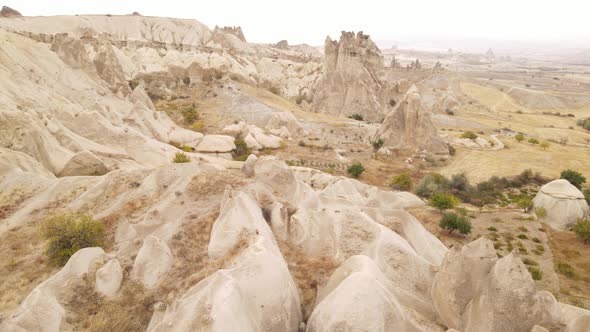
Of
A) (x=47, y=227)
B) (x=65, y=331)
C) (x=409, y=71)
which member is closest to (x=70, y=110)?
(x=47, y=227)

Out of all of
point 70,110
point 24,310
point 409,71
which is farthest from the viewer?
point 409,71

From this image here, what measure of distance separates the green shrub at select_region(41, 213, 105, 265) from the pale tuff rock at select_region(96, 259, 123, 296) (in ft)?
8.30

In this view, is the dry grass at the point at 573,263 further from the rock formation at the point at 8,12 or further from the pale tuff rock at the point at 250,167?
the rock formation at the point at 8,12

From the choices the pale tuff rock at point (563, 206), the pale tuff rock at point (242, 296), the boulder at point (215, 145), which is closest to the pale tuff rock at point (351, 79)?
the boulder at point (215, 145)

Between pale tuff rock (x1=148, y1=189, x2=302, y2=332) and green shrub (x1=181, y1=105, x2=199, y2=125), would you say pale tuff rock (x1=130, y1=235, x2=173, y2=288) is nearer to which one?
pale tuff rock (x1=148, y1=189, x2=302, y2=332)

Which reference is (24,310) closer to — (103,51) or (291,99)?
(103,51)

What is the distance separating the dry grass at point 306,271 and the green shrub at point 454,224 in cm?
1356

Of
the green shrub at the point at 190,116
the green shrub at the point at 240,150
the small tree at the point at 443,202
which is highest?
the green shrub at the point at 190,116

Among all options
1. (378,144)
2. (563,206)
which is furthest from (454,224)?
(378,144)

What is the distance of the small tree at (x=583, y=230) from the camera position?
74.1ft

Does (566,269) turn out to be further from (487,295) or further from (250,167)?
(250,167)

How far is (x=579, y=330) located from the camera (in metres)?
10.3

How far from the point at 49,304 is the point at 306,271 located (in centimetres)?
762

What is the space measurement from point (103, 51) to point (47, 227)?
39.3 meters
